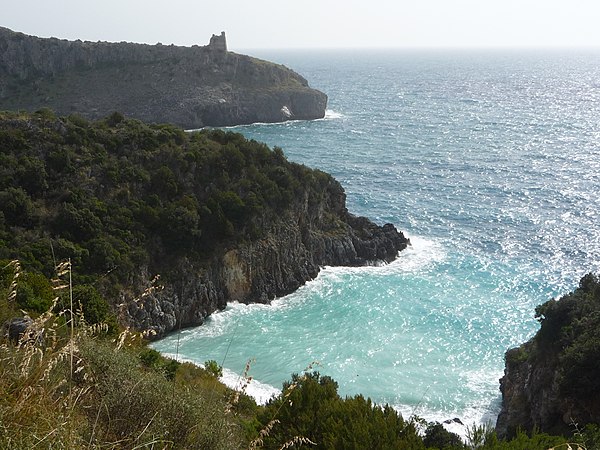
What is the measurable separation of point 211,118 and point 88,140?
236 feet

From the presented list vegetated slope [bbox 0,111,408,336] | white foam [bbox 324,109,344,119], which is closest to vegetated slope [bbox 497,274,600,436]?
vegetated slope [bbox 0,111,408,336]

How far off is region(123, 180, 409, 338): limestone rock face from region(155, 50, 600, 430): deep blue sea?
1078mm

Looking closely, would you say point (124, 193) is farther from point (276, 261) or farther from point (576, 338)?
point (576, 338)

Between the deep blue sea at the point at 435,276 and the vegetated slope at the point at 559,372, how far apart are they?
214 centimetres

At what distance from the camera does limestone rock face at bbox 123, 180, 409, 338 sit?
31800 millimetres

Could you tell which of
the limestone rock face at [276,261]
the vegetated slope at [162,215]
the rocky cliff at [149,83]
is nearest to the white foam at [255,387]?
the limestone rock face at [276,261]

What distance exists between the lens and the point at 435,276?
41250mm

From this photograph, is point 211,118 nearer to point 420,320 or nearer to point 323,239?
point 323,239

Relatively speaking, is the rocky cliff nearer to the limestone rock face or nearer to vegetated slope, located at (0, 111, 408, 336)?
vegetated slope, located at (0, 111, 408, 336)

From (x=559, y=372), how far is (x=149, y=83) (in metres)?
103

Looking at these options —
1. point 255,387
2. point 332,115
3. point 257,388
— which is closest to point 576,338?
point 257,388

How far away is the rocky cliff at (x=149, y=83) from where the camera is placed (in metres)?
103

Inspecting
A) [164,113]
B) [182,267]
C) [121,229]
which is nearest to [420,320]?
[182,267]

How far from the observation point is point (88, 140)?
121 ft
